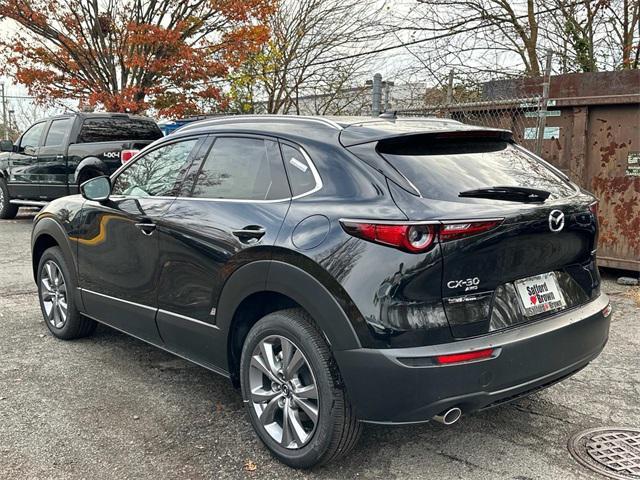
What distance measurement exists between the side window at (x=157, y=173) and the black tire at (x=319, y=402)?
1.31 m

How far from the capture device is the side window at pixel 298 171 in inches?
115

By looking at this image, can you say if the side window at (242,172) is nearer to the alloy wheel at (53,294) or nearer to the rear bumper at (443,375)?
the rear bumper at (443,375)

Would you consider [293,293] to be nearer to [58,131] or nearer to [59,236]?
[59,236]

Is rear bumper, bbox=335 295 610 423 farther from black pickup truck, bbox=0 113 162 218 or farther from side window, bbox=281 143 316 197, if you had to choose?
black pickup truck, bbox=0 113 162 218

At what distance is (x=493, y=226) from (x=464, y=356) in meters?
0.58

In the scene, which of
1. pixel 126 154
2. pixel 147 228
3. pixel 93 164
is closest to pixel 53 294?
pixel 147 228

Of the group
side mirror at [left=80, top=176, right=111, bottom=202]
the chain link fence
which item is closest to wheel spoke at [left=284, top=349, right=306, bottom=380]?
A: side mirror at [left=80, top=176, right=111, bottom=202]

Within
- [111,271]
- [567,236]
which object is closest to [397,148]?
[567,236]

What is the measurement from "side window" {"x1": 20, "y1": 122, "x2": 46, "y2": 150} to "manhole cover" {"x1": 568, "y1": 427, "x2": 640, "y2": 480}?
10916 millimetres

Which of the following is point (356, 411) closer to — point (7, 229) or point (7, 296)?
point (7, 296)

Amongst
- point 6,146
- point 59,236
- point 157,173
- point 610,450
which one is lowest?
point 610,450

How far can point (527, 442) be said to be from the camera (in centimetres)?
314

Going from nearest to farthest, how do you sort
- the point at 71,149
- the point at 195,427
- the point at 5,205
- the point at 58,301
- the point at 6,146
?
the point at 195,427
the point at 58,301
the point at 71,149
the point at 6,146
the point at 5,205

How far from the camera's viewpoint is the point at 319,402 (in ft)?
8.86
